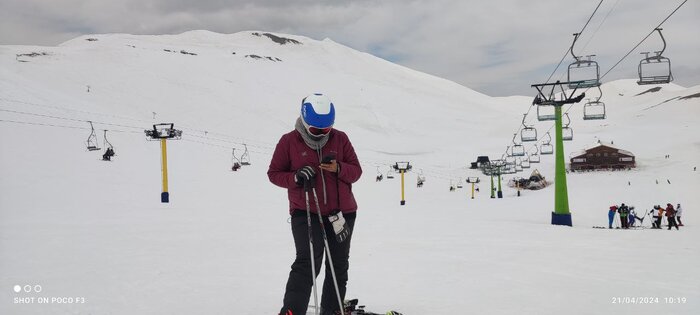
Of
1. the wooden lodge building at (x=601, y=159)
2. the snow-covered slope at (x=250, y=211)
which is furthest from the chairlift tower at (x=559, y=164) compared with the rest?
the wooden lodge building at (x=601, y=159)

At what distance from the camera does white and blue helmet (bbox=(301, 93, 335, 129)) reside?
13.1 feet

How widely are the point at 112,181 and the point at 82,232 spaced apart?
108ft

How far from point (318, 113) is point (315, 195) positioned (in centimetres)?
66

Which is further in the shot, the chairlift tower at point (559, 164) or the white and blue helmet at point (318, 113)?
the chairlift tower at point (559, 164)

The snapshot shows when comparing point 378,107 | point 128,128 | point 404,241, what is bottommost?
point 404,241

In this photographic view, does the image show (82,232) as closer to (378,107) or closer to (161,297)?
(161,297)

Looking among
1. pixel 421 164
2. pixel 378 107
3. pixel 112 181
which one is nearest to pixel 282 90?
pixel 378 107

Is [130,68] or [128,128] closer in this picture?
[128,128]

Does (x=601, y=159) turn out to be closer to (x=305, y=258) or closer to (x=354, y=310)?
(x=354, y=310)

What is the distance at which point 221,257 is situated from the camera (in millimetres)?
8414

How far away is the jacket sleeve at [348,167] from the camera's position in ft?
13.5

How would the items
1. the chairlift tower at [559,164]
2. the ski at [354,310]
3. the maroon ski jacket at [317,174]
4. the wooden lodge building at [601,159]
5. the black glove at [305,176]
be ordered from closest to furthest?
the black glove at [305,176], the maroon ski jacket at [317,174], the ski at [354,310], the chairlift tower at [559,164], the wooden lodge building at [601,159]

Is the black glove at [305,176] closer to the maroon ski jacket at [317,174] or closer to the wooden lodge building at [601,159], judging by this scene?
the maroon ski jacket at [317,174]

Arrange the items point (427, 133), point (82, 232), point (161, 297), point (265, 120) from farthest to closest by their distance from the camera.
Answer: point (427, 133) → point (265, 120) → point (82, 232) → point (161, 297)
